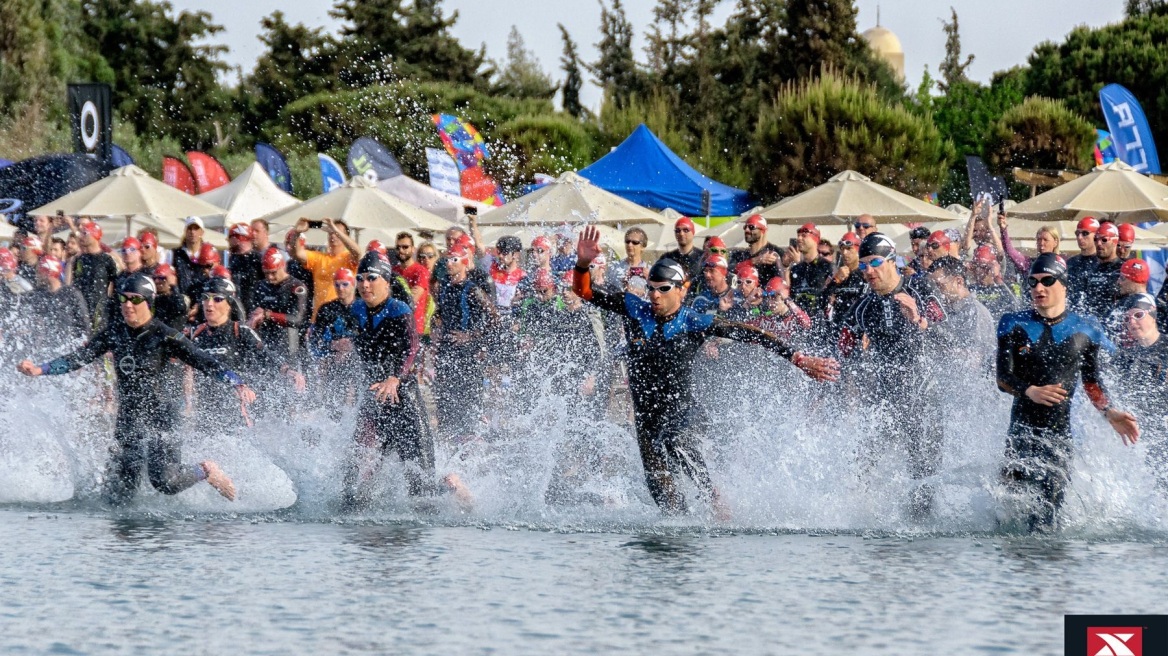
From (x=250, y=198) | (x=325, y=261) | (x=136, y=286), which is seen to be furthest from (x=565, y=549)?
(x=250, y=198)

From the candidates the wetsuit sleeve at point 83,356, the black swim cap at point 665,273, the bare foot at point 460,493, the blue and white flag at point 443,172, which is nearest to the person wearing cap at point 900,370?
the black swim cap at point 665,273

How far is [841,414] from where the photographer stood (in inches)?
418

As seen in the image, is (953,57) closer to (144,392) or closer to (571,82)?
(571,82)

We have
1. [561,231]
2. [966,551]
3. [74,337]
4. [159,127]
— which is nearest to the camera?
[966,551]

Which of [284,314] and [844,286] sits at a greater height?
[844,286]

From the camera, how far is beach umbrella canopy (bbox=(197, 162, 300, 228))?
21250mm

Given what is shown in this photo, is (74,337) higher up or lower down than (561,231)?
lower down

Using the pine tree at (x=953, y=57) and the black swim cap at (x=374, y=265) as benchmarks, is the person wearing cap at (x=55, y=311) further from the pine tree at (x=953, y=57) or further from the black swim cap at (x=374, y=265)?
the pine tree at (x=953, y=57)

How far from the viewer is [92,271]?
14531 millimetres

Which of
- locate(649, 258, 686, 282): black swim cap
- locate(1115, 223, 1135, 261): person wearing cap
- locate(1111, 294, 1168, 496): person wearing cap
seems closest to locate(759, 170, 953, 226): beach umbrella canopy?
locate(1115, 223, 1135, 261): person wearing cap

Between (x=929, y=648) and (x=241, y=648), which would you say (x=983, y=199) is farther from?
(x=241, y=648)

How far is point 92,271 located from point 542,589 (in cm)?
825

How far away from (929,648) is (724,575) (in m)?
1.65

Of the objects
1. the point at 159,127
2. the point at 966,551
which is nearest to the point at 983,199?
the point at 966,551
